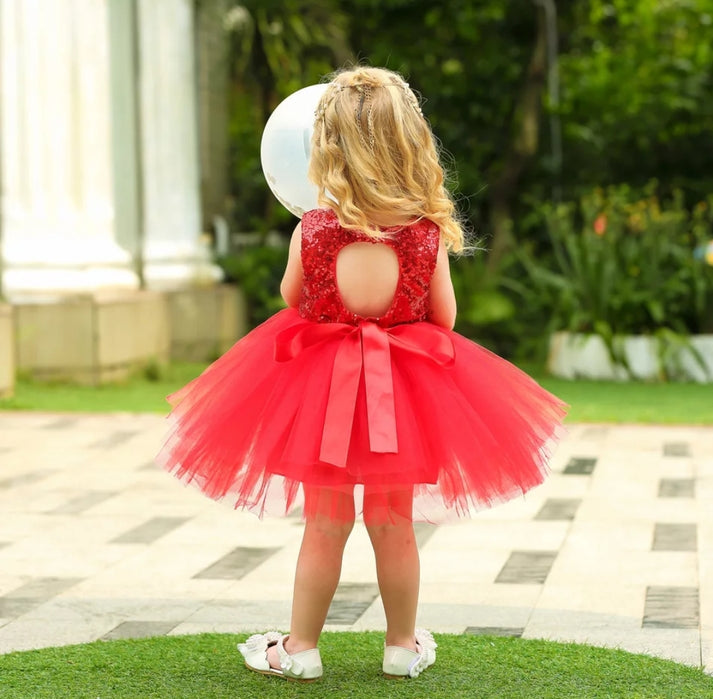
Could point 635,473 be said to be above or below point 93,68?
below

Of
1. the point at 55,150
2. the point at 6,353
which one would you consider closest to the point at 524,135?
the point at 55,150

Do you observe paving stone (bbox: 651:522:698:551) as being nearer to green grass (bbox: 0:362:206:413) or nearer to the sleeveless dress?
the sleeveless dress

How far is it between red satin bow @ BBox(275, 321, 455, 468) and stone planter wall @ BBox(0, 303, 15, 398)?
256 inches

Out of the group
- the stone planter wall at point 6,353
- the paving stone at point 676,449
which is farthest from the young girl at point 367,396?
the stone planter wall at point 6,353

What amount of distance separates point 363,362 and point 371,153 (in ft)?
1.59

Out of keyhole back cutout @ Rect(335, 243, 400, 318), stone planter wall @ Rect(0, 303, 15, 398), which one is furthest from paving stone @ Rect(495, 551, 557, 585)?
stone planter wall @ Rect(0, 303, 15, 398)

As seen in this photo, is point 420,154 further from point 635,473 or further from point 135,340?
point 135,340

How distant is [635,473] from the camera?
259 inches

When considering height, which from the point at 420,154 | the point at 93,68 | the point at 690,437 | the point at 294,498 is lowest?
the point at 690,437

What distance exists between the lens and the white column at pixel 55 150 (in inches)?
418

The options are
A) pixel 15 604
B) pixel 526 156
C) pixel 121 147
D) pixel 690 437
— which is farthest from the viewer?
pixel 526 156

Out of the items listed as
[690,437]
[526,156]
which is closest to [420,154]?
[690,437]

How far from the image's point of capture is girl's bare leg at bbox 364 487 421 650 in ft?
A: 10.5

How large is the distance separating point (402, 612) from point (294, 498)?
376 mm
